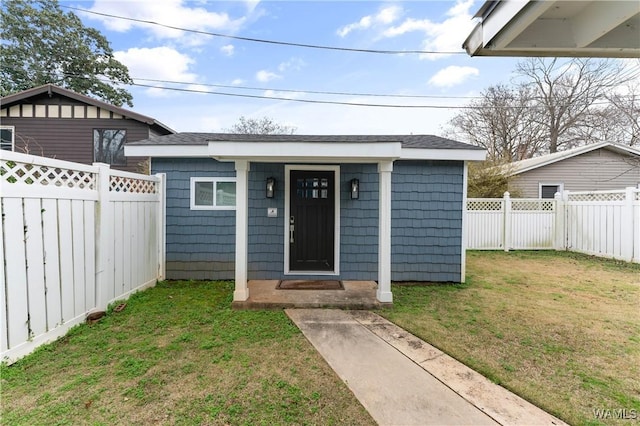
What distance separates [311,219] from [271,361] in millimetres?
2938

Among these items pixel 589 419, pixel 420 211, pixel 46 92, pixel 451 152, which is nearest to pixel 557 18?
pixel 589 419

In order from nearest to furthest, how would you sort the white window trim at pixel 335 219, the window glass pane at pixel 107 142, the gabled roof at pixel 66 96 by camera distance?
the white window trim at pixel 335 219
the gabled roof at pixel 66 96
the window glass pane at pixel 107 142

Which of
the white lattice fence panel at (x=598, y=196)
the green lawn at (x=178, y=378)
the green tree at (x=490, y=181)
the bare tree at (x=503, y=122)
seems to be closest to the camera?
the green lawn at (x=178, y=378)

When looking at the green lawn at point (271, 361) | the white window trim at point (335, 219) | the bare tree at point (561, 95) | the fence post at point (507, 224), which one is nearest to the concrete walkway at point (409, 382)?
the green lawn at point (271, 361)

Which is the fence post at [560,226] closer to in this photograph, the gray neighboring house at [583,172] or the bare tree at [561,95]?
the gray neighboring house at [583,172]

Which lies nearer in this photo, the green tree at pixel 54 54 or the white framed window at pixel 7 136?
the white framed window at pixel 7 136

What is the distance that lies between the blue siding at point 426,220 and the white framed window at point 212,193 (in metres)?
2.89

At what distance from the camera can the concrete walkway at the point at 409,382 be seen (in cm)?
190

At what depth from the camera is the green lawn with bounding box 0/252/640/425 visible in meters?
1.93

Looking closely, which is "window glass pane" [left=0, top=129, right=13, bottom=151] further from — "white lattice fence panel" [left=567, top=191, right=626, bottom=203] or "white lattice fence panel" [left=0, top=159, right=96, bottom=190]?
"white lattice fence panel" [left=567, top=191, right=626, bottom=203]

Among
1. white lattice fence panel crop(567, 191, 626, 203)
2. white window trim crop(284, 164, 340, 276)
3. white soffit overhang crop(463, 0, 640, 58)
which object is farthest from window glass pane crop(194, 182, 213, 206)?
white lattice fence panel crop(567, 191, 626, 203)

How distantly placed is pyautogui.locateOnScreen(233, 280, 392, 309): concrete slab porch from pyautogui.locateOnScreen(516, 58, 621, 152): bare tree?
18.7m

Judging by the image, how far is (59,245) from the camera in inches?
113

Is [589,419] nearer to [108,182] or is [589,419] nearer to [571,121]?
[108,182]
